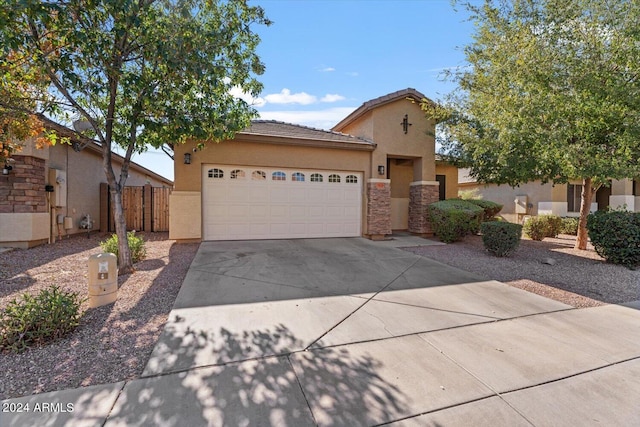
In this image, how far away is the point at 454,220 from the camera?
10320 millimetres

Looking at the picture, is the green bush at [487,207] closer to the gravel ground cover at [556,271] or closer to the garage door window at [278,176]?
the gravel ground cover at [556,271]

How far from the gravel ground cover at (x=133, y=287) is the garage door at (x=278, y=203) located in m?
1.49

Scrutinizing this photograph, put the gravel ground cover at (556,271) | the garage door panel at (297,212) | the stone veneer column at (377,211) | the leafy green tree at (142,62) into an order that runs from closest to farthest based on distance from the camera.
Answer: the leafy green tree at (142,62) < the gravel ground cover at (556,271) < the garage door panel at (297,212) < the stone veneer column at (377,211)

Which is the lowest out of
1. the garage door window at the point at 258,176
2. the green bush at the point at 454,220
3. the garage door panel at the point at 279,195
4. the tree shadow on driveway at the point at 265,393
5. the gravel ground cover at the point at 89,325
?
the tree shadow on driveway at the point at 265,393

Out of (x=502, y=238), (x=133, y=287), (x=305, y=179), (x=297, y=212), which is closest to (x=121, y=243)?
(x=133, y=287)

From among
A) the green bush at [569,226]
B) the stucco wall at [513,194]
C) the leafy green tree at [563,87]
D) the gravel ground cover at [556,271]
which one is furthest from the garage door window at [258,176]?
the green bush at [569,226]

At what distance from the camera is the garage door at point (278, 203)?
981 cm

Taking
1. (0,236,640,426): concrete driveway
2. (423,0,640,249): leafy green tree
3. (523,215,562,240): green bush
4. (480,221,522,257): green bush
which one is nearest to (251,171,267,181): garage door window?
(0,236,640,426): concrete driveway

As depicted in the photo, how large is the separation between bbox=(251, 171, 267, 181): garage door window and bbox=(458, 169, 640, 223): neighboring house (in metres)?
11.1

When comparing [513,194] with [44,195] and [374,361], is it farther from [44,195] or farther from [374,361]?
[44,195]

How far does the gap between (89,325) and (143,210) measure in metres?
9.91

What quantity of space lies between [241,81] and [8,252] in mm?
7619

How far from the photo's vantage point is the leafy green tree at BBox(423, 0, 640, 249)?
650 cm

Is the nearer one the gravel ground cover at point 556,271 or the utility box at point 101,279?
the utility box at point 101,279
